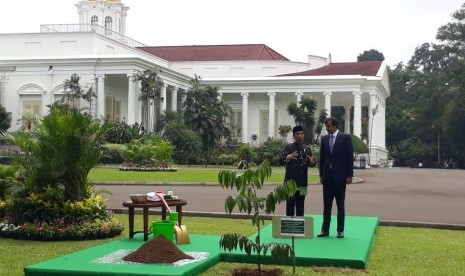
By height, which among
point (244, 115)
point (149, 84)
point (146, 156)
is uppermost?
point (149, 84)

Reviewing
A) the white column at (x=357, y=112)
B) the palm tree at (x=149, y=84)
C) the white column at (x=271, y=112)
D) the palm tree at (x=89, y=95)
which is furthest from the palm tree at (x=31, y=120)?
the white column at (x=271, y=112)

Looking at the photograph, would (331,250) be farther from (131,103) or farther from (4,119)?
(4,119)

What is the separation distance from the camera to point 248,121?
6462 centimetres

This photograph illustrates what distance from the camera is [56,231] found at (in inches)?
382

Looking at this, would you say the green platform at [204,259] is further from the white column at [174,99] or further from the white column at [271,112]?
the white column at [271,112]

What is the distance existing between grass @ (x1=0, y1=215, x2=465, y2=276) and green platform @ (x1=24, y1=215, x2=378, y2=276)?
0.17 meters

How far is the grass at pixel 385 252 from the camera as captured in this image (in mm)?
7566

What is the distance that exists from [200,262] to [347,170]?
3.22m

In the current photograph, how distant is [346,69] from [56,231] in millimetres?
55691

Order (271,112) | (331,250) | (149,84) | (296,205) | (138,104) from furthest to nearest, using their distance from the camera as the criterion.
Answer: (271,112), (138,104), (149,84), (296,205), (331,250)

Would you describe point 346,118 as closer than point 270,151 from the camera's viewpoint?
No

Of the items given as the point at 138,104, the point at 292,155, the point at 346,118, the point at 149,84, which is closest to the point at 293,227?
the point at 292,155

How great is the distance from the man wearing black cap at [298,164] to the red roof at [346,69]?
51171mm

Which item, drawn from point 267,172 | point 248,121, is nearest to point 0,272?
point 267,172
